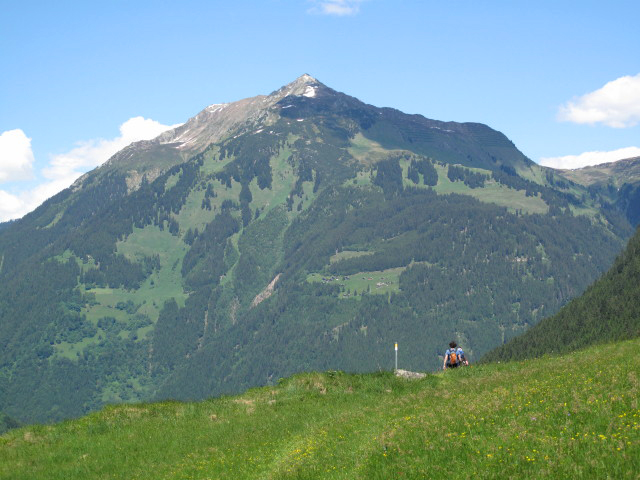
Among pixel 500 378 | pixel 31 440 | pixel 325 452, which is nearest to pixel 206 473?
pixel 325 452

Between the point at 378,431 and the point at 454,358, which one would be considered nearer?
the point at 378,431

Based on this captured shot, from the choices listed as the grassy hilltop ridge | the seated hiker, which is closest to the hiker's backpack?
the seated hiker

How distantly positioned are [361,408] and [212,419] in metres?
7.57

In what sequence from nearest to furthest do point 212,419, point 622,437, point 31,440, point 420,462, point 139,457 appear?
point 622,437
point 420,462
point 139,457
point 31,440
point 212,419

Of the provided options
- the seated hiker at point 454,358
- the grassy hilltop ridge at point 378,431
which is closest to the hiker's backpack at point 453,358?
the seated hiker at point 454,358

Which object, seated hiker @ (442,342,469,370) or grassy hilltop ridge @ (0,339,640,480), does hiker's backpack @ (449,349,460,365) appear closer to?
seated hiker @ (442,342,469,370)

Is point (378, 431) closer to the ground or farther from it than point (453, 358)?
farther from it

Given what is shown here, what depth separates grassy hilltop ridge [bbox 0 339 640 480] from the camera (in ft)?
62.3

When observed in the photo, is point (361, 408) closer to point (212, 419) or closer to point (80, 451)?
point (212, 419)

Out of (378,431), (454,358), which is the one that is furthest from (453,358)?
(378,431)

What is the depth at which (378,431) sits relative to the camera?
24.9m

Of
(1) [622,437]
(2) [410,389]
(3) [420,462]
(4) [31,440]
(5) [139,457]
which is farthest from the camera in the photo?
(2) [410,389]

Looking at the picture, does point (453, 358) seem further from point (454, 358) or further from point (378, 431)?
point (378, 431)

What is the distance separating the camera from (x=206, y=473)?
963 inches
